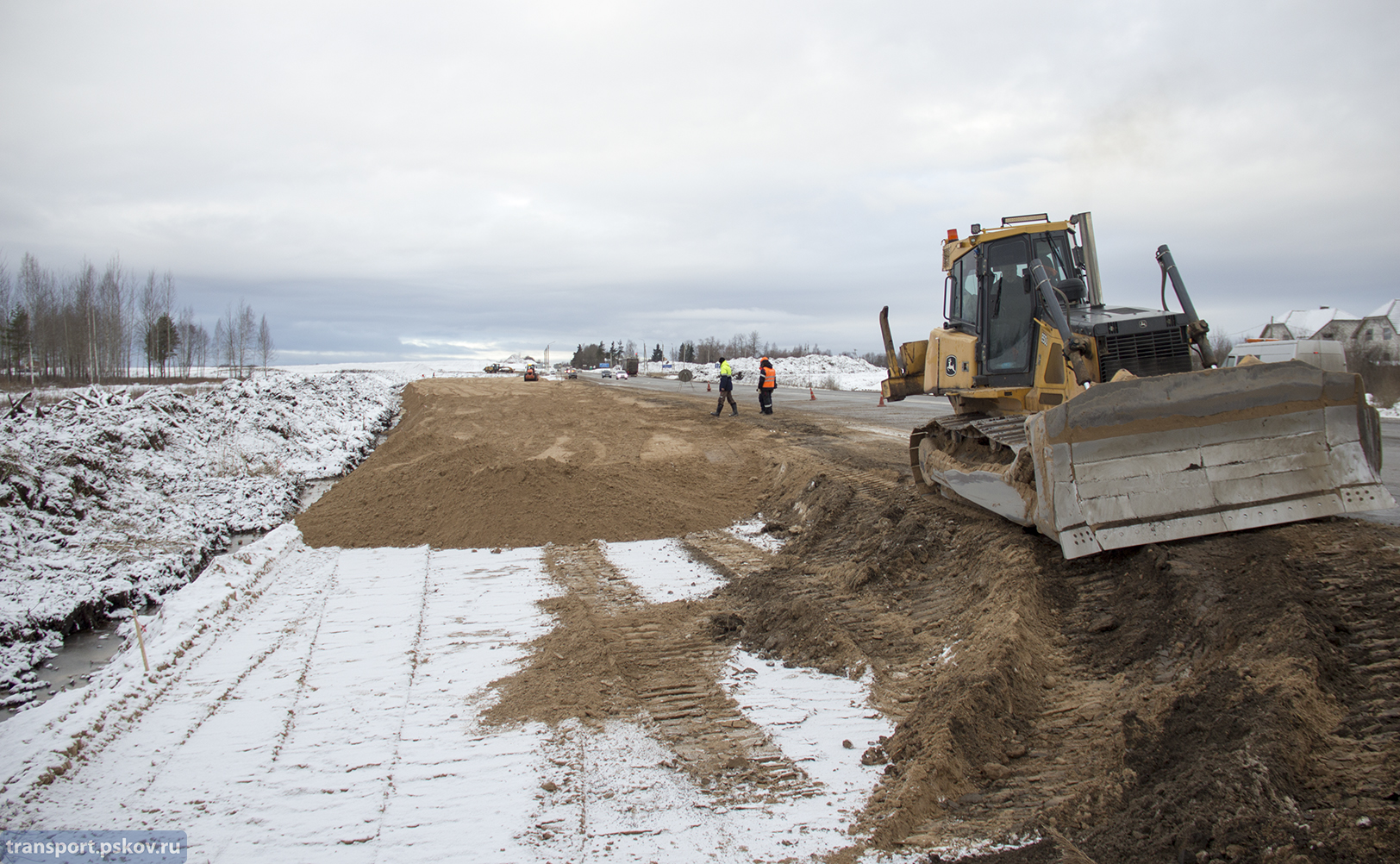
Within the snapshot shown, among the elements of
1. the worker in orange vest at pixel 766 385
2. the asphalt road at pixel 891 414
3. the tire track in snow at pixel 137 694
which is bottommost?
the tire track in snow at pixel 137 694

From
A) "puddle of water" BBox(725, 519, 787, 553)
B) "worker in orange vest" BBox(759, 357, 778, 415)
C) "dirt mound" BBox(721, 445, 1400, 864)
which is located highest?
"worker in orange vest" BBox(759, 357, 778, 415)

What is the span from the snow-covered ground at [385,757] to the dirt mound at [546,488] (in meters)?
2.95

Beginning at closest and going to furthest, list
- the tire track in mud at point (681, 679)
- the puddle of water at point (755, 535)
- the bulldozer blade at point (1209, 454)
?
the tire track in mud at point (681, 679) < the bulldozer blade at point (1209, 454) < the puddle of water at point (755, 535)

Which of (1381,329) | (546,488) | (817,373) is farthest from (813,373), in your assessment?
(546,488)

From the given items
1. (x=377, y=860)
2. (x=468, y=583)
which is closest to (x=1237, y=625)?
(x=377, y=860)

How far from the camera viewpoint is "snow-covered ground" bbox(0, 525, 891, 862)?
11.0 ft

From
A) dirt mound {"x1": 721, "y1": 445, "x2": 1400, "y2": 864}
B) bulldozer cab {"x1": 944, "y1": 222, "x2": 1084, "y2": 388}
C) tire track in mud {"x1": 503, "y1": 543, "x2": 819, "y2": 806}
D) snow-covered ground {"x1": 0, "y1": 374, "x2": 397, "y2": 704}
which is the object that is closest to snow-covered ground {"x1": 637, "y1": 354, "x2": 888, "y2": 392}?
snow-covered ground {"x1": 0, "y1": 374, "x2": 397, "y2": 704}

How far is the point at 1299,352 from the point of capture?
7.64m

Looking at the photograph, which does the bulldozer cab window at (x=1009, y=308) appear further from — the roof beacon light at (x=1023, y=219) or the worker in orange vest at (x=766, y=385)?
the worker in orange vest at (x=766, y=385)

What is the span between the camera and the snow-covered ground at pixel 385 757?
11.0 feet

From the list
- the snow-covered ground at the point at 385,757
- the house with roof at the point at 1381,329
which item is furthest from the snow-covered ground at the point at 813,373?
the snow-covered ground at the point at 385,757

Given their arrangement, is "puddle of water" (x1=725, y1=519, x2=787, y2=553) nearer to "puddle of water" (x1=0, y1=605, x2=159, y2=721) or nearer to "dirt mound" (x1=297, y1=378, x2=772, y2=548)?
"dirt mound" (x1=297, y1=378, x2=772, y2=548)

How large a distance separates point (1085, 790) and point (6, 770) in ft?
17.9

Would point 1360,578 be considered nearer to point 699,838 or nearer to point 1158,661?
point 1158,661
